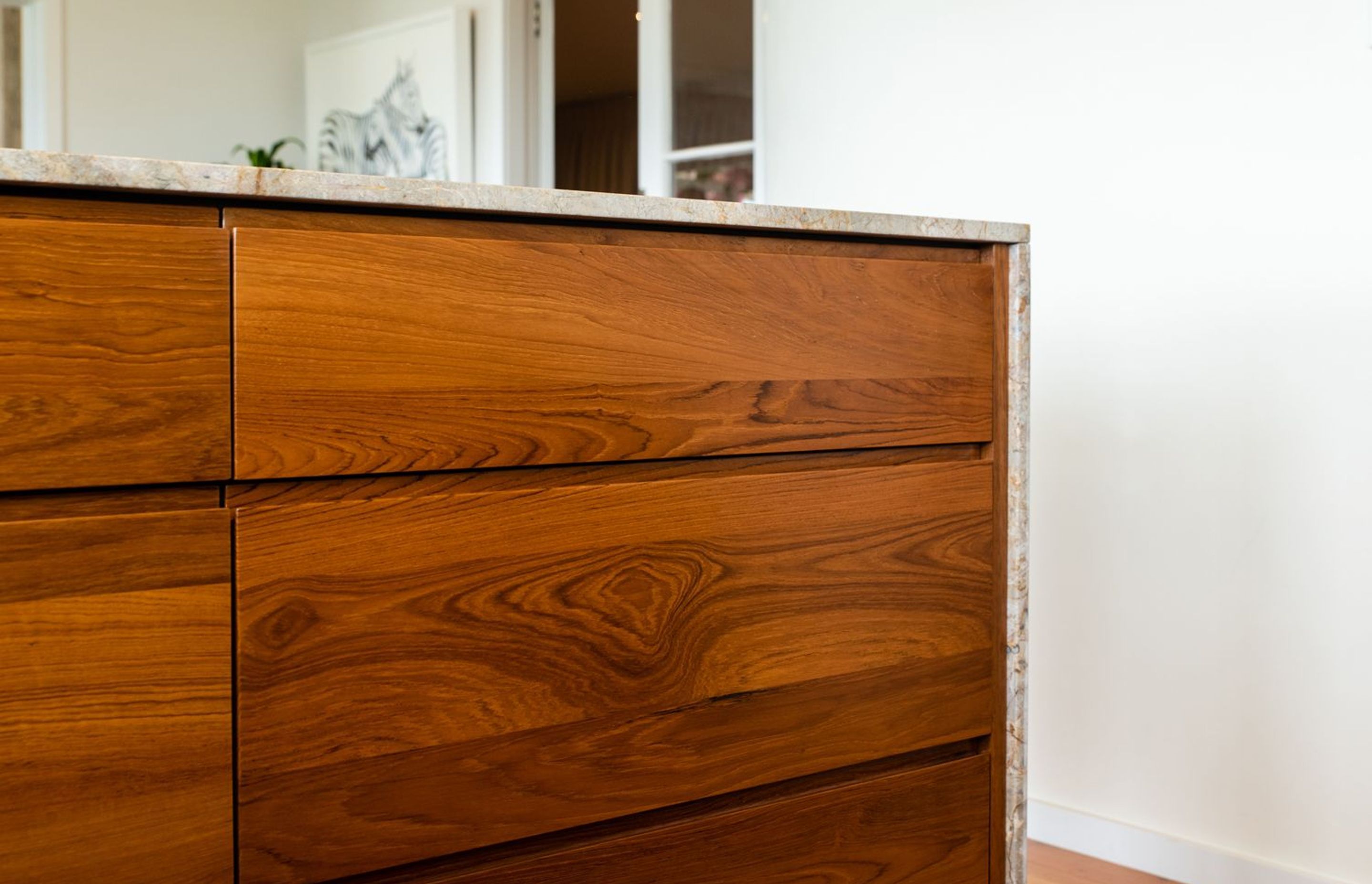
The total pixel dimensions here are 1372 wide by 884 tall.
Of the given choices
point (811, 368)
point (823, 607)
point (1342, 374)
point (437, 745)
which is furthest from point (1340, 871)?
point (437, 745)

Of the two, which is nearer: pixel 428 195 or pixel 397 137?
pixel 428 195

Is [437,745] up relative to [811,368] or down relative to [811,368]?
down

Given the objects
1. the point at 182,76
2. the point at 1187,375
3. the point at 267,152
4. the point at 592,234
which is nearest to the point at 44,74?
the point at 182,76

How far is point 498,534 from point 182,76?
129 inches

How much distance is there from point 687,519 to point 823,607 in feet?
0.62

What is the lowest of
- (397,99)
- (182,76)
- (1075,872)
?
(1075,872)

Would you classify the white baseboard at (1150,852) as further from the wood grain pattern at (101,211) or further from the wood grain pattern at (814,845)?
the wood grain pattern at (101,211)

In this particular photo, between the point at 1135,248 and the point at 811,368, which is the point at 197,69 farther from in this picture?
the point at 811,368

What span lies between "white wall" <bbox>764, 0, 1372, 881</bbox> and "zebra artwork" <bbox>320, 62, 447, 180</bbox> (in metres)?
1.50

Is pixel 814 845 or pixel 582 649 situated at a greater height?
pixel 582 649

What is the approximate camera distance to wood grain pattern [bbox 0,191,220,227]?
814 mm

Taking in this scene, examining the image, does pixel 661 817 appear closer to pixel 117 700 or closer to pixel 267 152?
pixel 117 700

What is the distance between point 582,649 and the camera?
1034mm

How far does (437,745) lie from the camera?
0.97 metres
